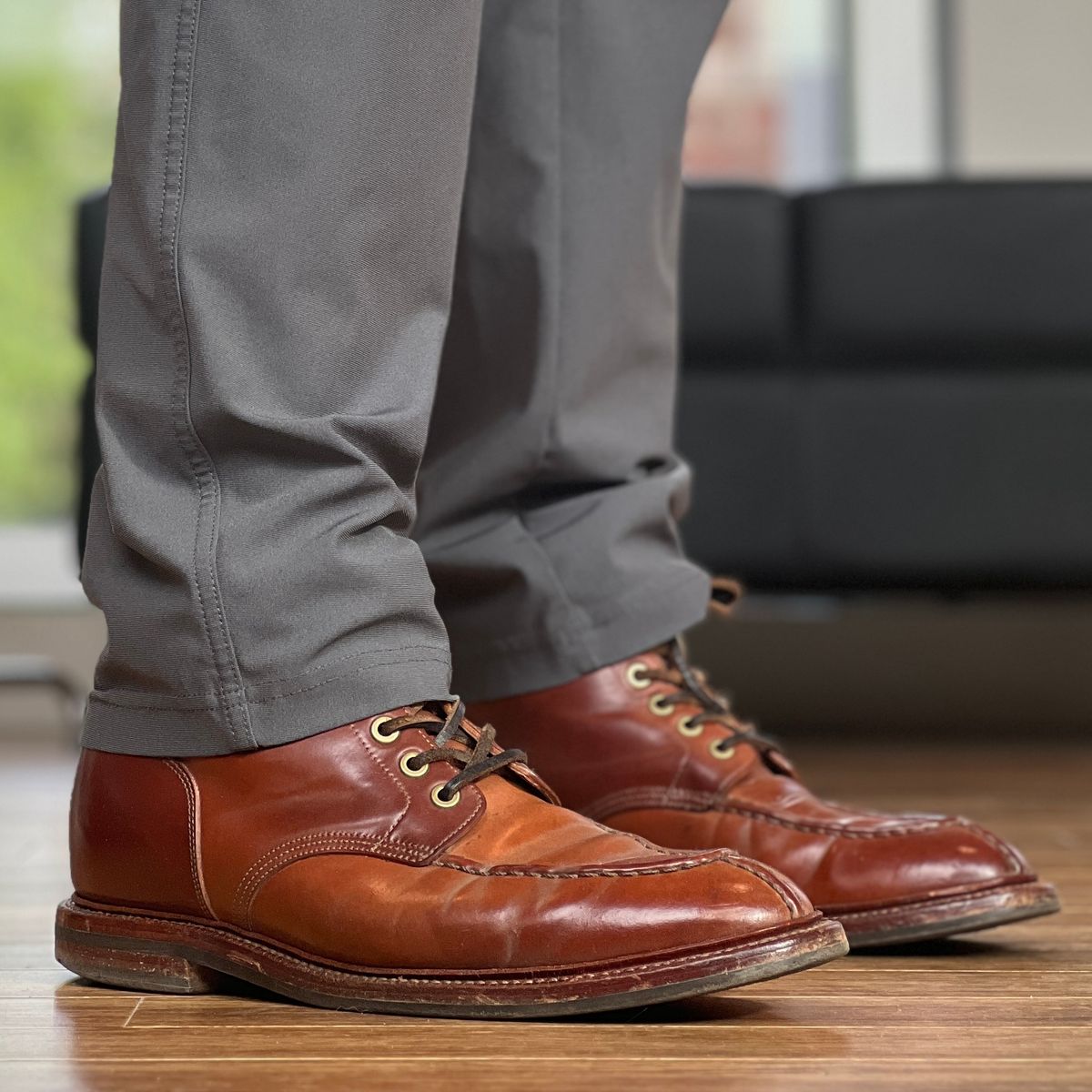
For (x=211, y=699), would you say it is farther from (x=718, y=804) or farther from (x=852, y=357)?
(x=852, y=357)

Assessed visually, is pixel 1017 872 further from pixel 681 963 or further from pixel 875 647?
pixel 875 647

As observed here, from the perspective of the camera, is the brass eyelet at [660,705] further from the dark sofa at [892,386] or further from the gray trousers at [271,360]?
the dark sofa at [892,386]

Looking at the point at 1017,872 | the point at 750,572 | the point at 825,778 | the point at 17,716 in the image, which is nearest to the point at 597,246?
the point at 1017,872

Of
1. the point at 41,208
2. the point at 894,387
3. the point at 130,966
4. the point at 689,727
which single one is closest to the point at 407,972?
the point at 130,966

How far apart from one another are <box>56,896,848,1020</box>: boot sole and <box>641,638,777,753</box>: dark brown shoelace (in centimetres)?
21

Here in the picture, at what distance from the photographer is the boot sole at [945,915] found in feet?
2.20

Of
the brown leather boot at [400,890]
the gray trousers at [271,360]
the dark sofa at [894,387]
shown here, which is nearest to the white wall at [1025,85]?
the dark sofa at [894,387]

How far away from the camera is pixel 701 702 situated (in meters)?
0.77

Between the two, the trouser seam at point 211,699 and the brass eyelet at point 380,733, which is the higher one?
the trouser seam at point 211,699

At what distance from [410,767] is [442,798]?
2 centimetres

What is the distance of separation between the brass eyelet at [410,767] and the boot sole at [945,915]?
228 millimetres

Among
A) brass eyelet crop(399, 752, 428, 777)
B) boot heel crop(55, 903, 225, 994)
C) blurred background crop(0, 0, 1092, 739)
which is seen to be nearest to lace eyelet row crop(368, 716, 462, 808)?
brass eyelet crop(399, 752, 428, 777)

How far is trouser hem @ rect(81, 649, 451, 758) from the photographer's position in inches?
23.3

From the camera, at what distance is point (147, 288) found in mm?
590
